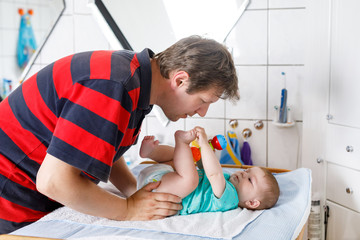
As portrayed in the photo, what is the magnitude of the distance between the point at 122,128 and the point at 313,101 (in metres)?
1.18

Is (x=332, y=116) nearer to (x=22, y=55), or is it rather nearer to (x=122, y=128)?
(x=122, y=128)

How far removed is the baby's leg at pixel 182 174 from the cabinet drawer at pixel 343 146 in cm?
78

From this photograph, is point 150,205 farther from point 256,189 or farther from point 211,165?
point 256,189

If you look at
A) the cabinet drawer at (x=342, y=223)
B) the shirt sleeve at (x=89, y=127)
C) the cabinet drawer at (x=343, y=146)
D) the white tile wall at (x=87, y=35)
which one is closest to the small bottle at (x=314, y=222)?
the cabinet drawer at (x=342, y=223)

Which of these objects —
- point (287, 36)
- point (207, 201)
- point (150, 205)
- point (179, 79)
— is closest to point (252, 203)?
point (207, 201)

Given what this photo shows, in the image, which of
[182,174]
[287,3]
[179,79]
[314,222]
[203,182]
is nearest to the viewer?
[179,79]

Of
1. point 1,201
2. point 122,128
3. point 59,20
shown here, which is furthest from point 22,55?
point 122,128

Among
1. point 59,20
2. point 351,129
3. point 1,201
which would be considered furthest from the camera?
point 59,20

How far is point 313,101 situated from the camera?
188cm

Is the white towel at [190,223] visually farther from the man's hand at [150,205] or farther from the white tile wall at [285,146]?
the white tile wall at [285,146]

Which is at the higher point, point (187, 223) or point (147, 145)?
point (147, 145)

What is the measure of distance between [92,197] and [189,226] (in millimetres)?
317

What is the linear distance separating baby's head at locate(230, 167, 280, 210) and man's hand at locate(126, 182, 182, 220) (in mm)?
293

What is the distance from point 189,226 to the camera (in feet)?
3.82
